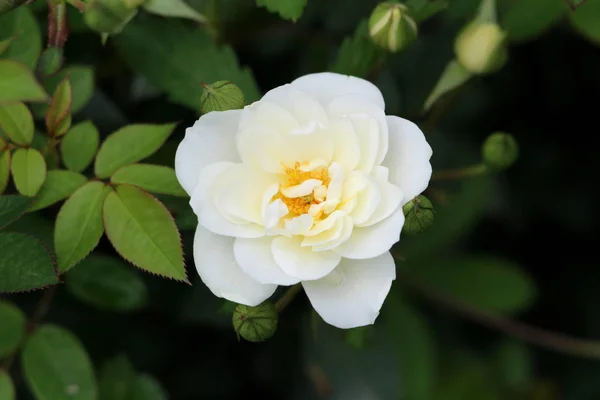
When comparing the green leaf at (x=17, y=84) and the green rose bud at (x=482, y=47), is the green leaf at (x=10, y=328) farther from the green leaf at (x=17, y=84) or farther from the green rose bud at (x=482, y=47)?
the green rose bud at (x=482, y=47)

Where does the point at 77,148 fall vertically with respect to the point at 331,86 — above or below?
below

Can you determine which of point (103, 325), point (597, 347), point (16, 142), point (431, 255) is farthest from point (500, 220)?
point (16, 142)

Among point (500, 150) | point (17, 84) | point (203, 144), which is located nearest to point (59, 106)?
point (17, 84)

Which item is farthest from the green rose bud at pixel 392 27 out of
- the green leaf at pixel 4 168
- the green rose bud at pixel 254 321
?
the green leaf at pixel 4 168

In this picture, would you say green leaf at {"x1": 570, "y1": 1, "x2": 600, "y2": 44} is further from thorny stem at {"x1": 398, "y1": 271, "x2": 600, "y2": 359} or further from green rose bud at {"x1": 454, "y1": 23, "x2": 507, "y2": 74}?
thorny stem at {"x1": 398, "y1": 271, "x2": 600, "y2": 359}

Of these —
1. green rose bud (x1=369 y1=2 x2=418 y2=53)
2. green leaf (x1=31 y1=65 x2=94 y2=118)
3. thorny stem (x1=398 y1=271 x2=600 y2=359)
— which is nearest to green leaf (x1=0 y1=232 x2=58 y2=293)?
green leaf (x1=31 y1=65 x2=94 y2=118)

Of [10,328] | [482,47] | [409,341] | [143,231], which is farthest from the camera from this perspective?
[409,341]

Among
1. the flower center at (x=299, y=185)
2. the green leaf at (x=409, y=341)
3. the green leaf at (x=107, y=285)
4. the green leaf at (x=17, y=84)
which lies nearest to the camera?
the green leaf at (x=17, y=84)

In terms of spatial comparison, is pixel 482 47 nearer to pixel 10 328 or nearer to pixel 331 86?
pixel 331 86
